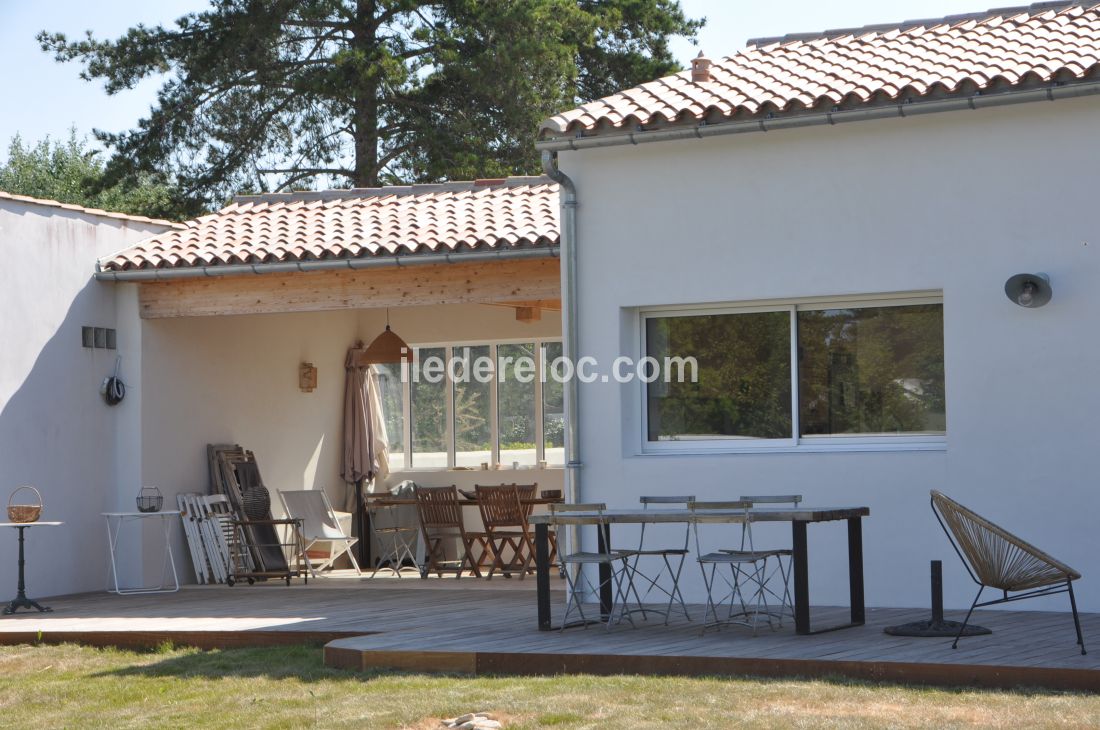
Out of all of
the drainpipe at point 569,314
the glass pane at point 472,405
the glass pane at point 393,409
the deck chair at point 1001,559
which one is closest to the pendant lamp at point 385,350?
the glass pane at point 472,405

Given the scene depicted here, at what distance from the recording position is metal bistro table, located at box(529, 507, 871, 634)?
8.22 meters

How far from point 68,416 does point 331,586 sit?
8.89ft

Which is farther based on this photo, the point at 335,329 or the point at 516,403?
the point at 516,403

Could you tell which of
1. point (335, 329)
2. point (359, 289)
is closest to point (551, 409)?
point (335, 329)

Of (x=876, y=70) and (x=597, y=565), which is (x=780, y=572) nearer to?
(x=597, y=565)

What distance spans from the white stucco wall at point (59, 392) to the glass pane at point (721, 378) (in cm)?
513

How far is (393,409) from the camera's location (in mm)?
16750

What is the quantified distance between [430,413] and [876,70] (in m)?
7.79

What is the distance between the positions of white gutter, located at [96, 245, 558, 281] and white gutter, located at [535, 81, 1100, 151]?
107cm

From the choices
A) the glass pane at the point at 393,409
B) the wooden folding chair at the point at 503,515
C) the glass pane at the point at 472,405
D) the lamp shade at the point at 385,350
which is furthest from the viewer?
the glass pane at the point at 393,409

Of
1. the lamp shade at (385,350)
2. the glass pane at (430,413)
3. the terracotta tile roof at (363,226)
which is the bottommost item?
the glass pane at (430,413)

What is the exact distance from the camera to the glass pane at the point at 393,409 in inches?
656

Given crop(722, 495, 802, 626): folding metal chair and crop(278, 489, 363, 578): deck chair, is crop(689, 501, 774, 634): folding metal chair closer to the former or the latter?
crop(722, 495, 802, 626): folding metal chair

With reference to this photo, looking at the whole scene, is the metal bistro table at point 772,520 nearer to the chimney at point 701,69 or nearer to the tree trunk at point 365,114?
the chimney at point 701,69
